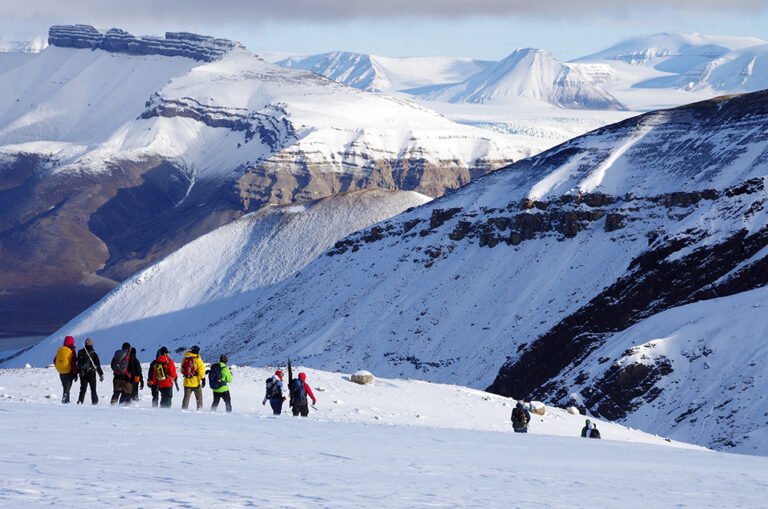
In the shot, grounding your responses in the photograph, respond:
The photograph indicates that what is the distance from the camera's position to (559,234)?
5251 inches

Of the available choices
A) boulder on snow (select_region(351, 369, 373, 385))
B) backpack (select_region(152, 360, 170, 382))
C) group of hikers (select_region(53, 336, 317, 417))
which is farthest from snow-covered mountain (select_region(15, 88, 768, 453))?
backpack (select_region(152, 360, 170, 382))

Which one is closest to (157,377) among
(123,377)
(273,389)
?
(123,377)

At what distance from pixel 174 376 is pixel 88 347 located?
2941mm

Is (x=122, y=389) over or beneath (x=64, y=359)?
beneath

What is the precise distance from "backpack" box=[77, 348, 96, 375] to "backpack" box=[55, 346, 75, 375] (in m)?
0.22

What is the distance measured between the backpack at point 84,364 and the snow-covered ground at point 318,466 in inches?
50.1

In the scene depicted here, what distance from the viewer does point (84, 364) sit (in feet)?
125

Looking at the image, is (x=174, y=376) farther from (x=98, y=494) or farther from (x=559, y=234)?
(x=559, y=234)

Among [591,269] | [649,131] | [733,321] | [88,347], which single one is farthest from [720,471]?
[649,131]

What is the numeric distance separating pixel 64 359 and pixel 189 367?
11.4 ft

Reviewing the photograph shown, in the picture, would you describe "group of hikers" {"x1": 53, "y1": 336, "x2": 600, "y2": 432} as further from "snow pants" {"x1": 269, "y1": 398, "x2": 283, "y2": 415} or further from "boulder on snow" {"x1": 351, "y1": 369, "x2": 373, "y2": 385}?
"boulder on snow" {"x1": 351, "y1": 369, "x2": 373, "y2": 385}

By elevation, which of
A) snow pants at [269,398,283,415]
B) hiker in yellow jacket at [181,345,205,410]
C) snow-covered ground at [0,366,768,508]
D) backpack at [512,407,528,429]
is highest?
hiker in yellow jacket at [181,345,205,410]

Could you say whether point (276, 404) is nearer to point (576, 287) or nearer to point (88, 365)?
point (88, 365)

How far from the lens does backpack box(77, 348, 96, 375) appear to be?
3781 centimetres
